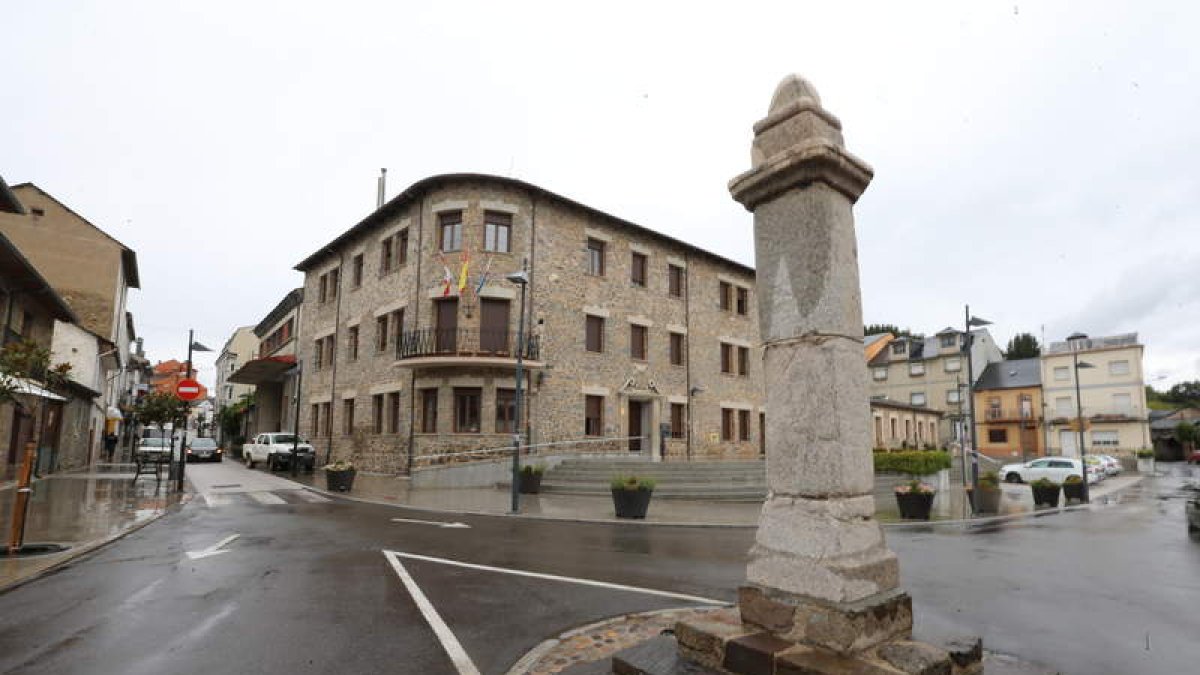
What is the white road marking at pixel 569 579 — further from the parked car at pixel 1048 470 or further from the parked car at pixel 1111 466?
the parked car at pixel 1111 466

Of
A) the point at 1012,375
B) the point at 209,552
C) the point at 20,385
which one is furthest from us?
the point at 1012,375

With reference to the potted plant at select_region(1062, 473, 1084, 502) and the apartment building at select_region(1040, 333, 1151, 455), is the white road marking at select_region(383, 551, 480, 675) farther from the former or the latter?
the apartment building at select_region(1040, 333, 1151, 455)

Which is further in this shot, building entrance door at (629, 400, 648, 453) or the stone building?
building entrance door at (629, 400, 648, 453)

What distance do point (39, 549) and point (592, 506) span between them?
982 centimetres

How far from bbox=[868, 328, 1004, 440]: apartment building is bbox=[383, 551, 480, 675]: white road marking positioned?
47.3 m

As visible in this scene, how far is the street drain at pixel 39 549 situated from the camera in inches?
294

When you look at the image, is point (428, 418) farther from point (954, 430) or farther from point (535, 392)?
point (954, 430)

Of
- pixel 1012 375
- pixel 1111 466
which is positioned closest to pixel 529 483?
pixel 1111 466

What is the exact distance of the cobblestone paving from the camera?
3873 mm

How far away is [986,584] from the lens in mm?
6609

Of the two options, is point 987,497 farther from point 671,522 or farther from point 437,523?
point 437,523

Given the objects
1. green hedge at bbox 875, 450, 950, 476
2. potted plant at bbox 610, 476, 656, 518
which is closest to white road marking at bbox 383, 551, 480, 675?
potted plant at bbox 610, 476, 656, 518

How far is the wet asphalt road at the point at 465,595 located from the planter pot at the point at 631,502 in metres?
1.34

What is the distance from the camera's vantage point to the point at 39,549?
25.4 ft
